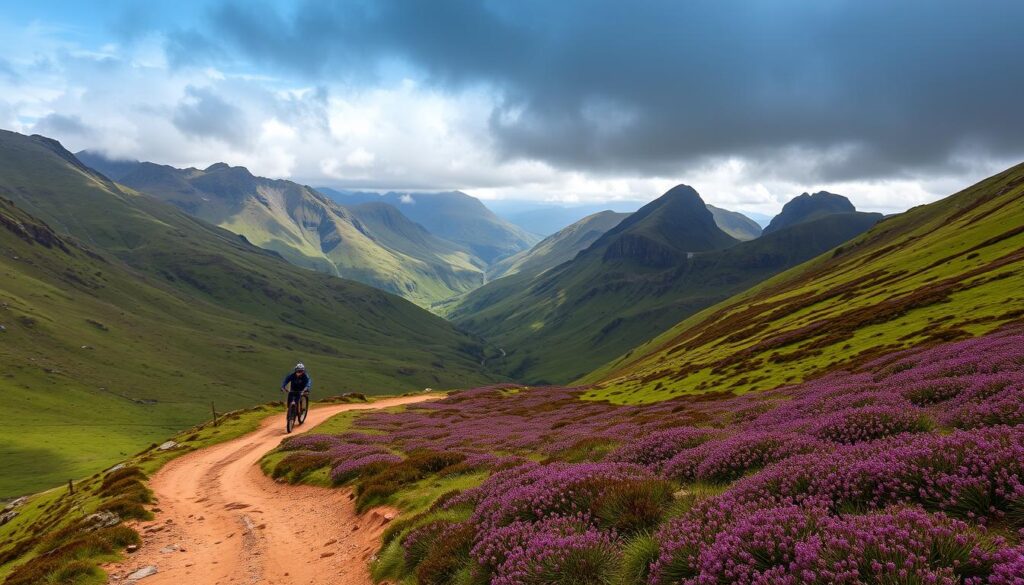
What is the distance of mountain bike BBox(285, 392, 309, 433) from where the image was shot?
43.9m

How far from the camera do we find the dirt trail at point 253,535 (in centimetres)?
1495

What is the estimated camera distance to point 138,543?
711 inches

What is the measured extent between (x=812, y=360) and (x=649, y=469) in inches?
1896

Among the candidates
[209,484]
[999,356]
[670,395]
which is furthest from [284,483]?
[670,395]

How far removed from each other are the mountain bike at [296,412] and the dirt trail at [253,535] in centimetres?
1428

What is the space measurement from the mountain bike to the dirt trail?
1428 centimetres

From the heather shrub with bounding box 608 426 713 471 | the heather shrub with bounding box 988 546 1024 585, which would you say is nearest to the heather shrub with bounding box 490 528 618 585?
the heather shrub with bounding box 988 546 1024 585

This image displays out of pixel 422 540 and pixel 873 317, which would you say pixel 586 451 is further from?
pixel 873 317

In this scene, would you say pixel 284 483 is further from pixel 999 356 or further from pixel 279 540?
pixel 999 356

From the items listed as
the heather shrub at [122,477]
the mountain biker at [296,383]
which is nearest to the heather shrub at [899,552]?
the heather shrub at [122,477]

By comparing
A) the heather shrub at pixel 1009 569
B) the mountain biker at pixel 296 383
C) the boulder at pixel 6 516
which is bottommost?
the boulder at pixel 6 516

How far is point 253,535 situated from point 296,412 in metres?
28.7

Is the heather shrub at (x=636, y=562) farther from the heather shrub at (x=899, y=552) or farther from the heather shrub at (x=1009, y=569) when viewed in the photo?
the heather shrub at (x=1009, y=569)

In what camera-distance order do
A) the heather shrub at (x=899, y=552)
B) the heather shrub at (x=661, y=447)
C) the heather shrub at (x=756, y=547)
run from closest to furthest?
1. the heather shrub at (x=899, y=552)
2. the heather shrub at (x=756, y=547)
3. the heather shrub at (x=661, y=447)
